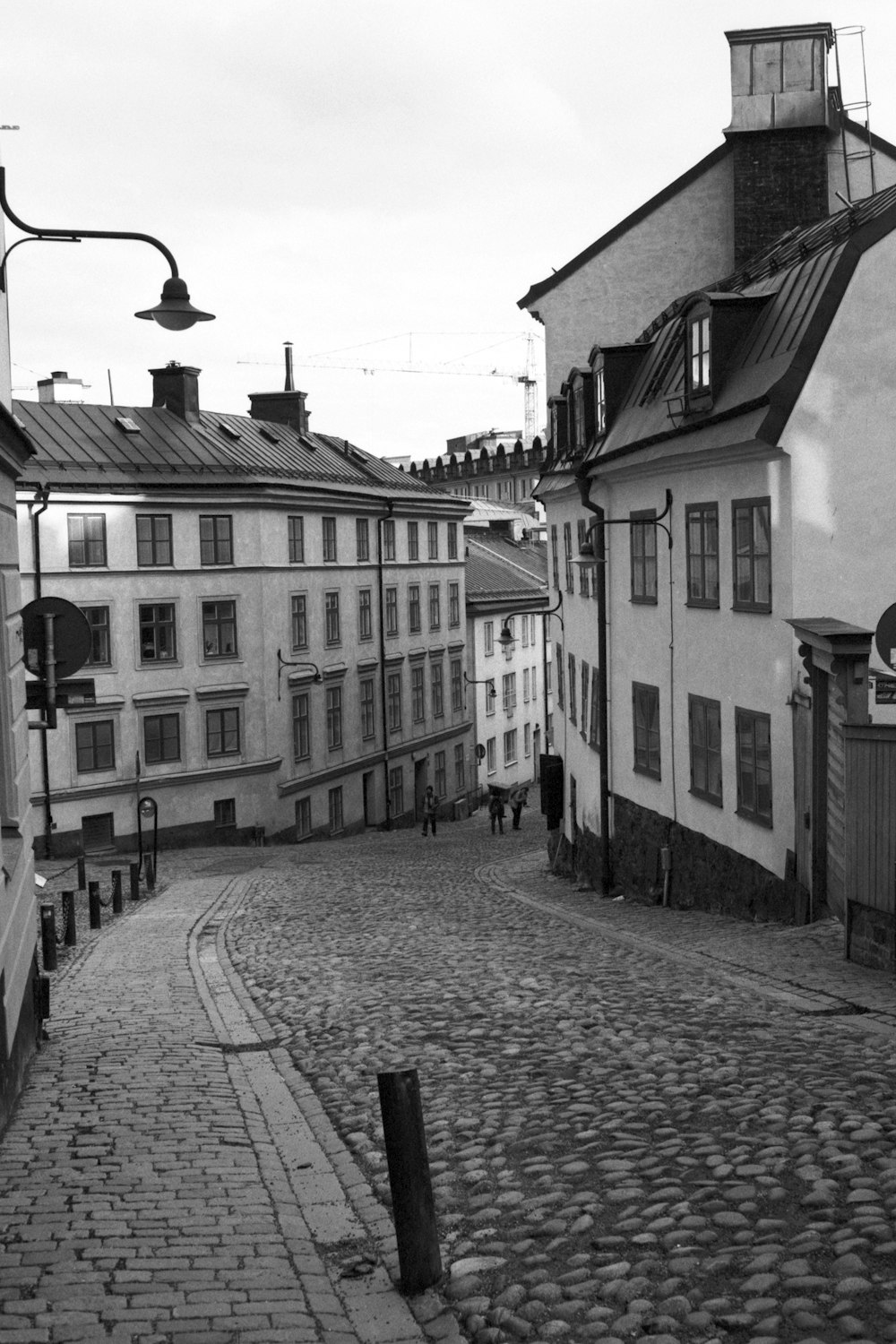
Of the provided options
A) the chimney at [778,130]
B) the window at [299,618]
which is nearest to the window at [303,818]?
the window at [299,618]

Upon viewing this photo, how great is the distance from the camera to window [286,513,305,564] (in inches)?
1825

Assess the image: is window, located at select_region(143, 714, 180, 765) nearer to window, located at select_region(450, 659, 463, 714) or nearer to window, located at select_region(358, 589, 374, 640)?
window, located at select_region(358, 589, 374, 640)

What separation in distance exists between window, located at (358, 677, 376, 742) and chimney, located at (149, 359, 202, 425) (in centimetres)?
1139

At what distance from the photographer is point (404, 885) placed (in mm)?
26578

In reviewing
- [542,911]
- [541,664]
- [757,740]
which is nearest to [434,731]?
[541,664]

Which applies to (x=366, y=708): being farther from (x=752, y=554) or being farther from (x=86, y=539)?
(x=752, y=554)

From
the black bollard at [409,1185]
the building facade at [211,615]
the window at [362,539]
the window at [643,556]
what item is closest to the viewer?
the black bollard at [409,1185]

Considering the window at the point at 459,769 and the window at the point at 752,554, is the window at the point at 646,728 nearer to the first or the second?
the window at the point at 752,554

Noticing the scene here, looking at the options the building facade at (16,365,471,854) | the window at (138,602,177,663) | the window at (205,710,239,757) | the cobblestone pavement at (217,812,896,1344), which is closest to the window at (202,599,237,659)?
the building facade at (16,365,471,854)

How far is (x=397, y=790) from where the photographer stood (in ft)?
182

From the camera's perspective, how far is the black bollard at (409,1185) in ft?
19.3

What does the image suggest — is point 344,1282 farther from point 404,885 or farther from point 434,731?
point 434,731

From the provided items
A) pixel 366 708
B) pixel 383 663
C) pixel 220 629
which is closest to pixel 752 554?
pixel 220 629

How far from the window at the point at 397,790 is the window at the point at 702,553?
3519 centimetres
